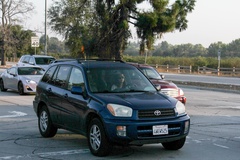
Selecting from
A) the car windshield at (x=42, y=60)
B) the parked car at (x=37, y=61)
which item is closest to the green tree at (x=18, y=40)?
the parked car at (x=37, y=61)

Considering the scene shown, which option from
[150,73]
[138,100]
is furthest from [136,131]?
[150,73]

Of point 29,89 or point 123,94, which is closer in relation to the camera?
point 123,94

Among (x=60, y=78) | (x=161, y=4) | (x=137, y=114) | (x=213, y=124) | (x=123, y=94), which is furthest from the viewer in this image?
(x=161, y=4)

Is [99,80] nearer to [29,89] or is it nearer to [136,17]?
[29,89]

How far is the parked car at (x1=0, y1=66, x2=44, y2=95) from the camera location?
19.6 meters

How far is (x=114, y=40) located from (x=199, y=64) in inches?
1305

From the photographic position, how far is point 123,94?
26.6 feet

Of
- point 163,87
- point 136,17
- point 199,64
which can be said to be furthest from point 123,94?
point 199,64

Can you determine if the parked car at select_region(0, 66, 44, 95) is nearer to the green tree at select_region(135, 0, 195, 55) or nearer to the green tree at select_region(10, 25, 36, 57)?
the green tree at select_region(135, 0, 195, 55)

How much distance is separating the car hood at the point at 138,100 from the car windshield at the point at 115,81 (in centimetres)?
27

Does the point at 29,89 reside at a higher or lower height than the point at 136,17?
lower

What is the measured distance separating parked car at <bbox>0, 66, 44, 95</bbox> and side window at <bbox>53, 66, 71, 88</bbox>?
1028 cm

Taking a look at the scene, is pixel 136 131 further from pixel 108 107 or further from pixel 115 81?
pixel 115 81

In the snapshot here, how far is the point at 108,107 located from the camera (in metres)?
7.52
